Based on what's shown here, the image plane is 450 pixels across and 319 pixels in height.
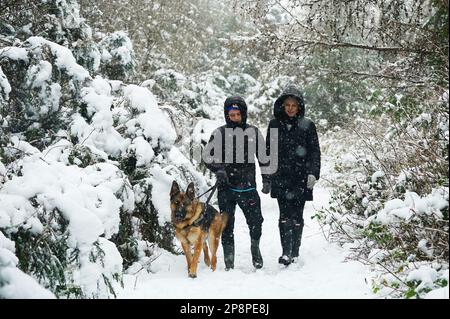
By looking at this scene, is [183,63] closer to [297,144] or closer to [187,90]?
[187,90]

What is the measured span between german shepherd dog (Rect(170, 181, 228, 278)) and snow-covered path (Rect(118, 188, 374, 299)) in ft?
0.97

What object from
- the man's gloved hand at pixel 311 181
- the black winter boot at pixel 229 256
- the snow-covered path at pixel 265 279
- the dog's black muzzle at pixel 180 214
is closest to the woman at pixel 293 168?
the man's gloved hand at pixel 311 181

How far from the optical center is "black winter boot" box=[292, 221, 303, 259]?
19.5 ft

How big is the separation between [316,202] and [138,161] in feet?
16.9

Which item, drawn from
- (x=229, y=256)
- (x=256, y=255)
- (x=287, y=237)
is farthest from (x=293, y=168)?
(x=229, y=256)

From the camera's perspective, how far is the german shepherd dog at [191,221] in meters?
5.61

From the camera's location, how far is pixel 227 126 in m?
5.91

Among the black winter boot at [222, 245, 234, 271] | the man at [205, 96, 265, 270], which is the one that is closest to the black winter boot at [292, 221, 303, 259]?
the man at [205, 96, 265, 270]

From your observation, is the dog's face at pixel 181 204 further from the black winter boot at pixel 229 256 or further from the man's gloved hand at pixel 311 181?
the man's gloved hand at pixel 311 181

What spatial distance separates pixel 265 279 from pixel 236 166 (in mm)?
1534

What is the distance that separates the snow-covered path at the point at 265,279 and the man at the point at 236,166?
443mm

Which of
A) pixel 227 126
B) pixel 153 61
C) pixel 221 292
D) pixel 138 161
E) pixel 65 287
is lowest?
pixel 221 292

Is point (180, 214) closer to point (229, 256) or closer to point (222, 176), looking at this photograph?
point (222, 176)
